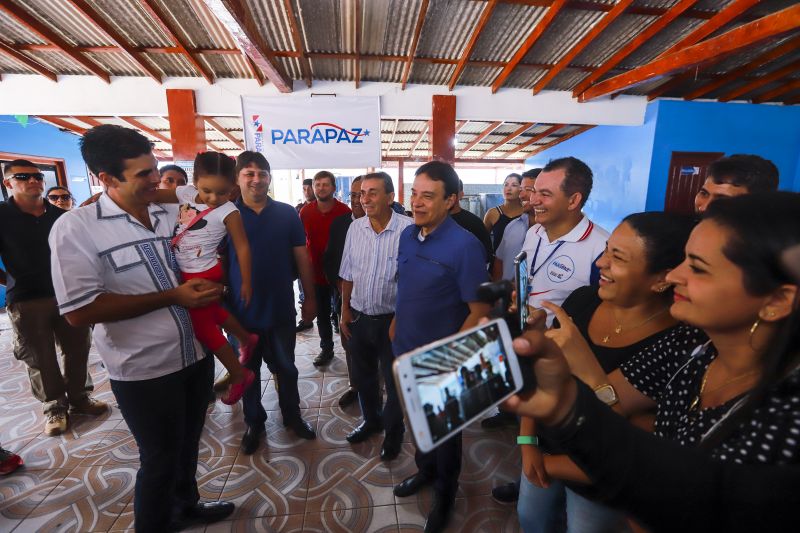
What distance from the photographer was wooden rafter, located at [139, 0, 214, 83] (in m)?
3.60

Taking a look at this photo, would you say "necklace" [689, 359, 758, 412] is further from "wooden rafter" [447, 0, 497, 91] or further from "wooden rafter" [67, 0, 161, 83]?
"wooden rafter" [67, 0, 161, 83]

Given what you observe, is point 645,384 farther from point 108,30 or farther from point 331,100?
point 108,30

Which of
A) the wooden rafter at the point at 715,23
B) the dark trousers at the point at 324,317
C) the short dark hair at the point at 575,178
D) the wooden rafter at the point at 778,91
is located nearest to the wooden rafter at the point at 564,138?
the wooden rafter at the point at 778,91

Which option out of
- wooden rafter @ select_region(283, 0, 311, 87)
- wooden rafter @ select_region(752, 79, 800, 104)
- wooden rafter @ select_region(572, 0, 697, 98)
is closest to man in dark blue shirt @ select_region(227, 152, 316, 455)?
wooden rafter @ select_region(283, 0, 311, 87)

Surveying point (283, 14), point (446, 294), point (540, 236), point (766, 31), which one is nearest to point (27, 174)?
point (283, 14)

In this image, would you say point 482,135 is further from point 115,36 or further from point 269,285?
point 269,285

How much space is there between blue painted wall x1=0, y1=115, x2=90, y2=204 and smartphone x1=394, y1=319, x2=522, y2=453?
8.43 meters

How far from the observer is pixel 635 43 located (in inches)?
172

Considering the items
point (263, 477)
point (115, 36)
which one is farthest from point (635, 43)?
point (115, 36)

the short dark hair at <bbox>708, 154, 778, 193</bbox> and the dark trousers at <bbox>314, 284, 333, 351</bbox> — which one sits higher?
the short dark hair at <bbox>708, 154, 778, 193</bbox>

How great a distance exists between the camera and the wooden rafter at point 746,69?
4.55 m

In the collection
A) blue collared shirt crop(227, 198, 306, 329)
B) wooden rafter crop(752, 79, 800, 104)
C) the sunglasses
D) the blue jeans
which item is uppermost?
wooden rafter crop(752, 79, 800, 104)

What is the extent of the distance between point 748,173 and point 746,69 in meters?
5.50

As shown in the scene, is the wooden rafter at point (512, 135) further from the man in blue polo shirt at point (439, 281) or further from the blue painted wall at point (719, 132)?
the man in blue polo shirt at point (439, 281)
